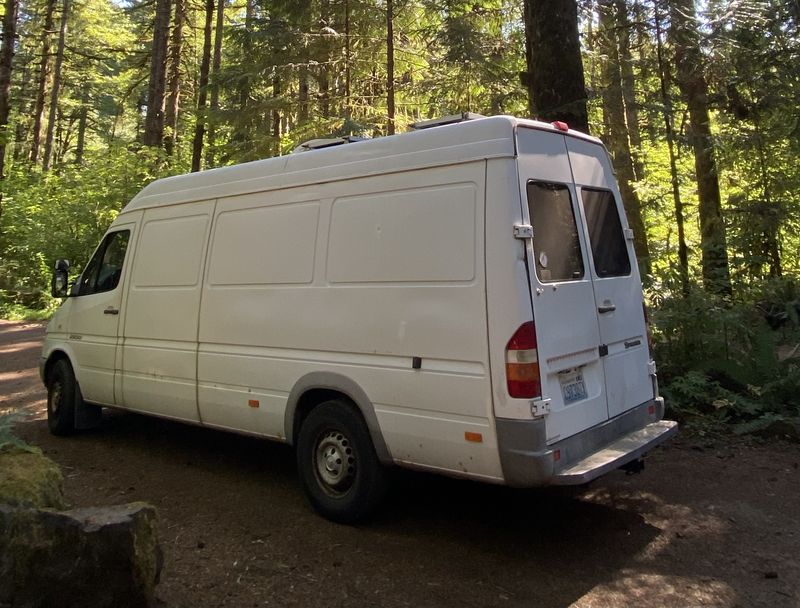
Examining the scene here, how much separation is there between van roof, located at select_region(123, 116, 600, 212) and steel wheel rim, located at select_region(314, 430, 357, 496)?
6.41 ft

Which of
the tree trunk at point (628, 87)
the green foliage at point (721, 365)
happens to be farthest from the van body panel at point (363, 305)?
the tree trunk at point (628, 87)

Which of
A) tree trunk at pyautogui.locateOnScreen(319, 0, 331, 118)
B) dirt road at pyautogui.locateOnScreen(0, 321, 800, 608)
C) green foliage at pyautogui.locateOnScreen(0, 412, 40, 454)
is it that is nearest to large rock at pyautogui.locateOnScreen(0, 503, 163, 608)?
dirt road at pyautogui.locateOnScreen(0, 321, 800, 608)

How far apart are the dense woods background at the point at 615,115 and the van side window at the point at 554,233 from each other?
132 inches

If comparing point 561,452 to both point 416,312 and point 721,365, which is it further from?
point 721,365

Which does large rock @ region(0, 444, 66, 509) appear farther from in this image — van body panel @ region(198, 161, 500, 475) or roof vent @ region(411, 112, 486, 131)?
roof vent @ region(411, 112, 486, 131)

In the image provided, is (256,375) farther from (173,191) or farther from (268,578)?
(173,191)

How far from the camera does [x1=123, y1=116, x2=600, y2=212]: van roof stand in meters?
4.16

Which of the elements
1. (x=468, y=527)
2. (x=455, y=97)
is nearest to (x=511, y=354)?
(x=468, y=527)

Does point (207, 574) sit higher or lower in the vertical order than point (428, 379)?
lower

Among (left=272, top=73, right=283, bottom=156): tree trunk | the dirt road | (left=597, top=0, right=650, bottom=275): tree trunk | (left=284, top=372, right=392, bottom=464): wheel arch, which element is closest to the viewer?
Result: the dirt road

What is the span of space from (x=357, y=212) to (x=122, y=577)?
9.07 ft

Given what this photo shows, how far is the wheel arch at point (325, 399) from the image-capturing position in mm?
4492

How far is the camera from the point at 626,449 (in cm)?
440

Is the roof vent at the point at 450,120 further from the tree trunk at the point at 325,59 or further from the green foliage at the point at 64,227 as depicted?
the green foliage at the point at 64,227
